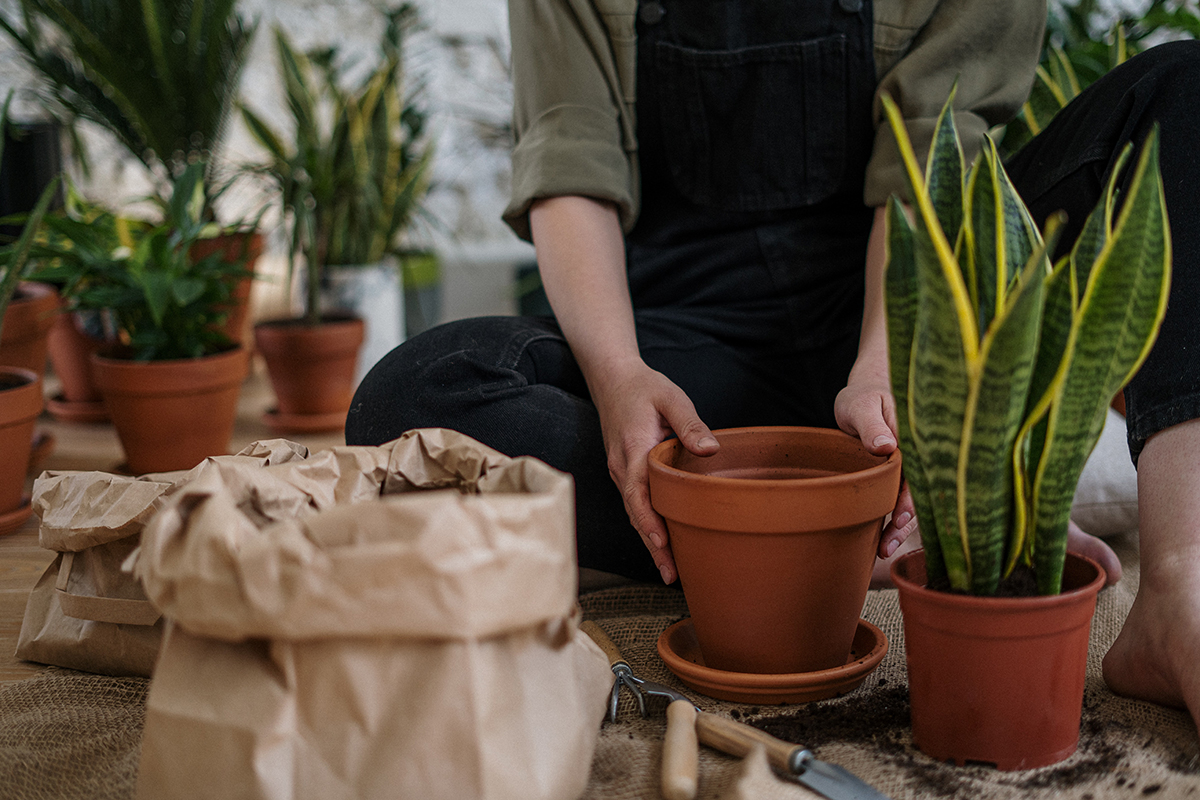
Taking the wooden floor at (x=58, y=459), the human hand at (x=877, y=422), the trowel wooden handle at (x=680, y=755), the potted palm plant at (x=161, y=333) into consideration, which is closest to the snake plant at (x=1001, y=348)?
the human hand at (x=877, y=422)

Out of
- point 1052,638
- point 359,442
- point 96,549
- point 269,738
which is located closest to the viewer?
point 269,738

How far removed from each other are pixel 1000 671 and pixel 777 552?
0.20m

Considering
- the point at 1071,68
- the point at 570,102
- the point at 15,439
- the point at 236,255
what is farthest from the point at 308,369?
the point at 1071,68

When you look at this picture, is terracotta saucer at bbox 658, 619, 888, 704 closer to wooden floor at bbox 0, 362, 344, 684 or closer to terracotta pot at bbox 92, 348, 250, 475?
wooden floor at bbox 0, 362, 344, 684

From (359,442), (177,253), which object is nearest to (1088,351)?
(359,442)

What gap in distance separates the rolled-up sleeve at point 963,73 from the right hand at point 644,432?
412mm

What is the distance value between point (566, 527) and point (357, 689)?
0.16 m

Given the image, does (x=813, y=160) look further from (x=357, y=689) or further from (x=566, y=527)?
(x=357, y=689)

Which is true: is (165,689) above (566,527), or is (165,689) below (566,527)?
below

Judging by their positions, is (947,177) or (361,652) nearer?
(361,652)

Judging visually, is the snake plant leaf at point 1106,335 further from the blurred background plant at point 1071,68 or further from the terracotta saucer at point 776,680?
the blurred background plant at point 1071,68

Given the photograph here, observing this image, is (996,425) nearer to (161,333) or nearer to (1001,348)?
(1001,348)

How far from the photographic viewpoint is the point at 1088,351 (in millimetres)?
653

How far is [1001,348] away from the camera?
0.61 m
